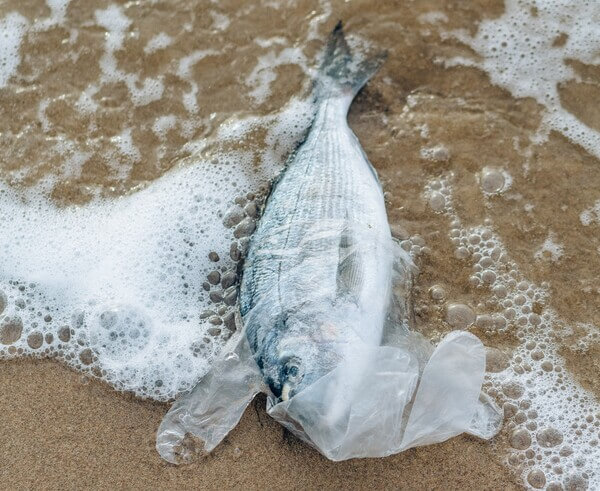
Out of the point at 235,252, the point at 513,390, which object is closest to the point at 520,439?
the point at 513,390

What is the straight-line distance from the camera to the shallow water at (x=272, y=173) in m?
3.50

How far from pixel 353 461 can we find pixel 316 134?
1908 millimetres

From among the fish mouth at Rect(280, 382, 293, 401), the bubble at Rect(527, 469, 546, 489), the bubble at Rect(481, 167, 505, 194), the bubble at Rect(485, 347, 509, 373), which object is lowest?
the bubble at Rect(527, 469, 546, 489)

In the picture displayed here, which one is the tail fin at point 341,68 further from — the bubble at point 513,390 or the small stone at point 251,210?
the bubble at point 513,390

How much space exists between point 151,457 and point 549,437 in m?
2.19

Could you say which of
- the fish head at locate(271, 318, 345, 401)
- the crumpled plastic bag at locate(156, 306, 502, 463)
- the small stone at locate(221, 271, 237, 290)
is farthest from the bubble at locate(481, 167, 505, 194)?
the small stone at locate(221, 271, 237, 290)

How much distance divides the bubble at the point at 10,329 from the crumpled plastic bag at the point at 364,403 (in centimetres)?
107

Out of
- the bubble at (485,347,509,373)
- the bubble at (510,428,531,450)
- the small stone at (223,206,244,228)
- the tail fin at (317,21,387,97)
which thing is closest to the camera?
the bubble at (510,428,531,450)

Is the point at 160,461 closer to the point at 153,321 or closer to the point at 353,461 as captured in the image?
the point at 153,321

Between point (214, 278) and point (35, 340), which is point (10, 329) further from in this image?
point (214, 278)

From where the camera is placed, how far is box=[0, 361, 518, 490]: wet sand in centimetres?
325

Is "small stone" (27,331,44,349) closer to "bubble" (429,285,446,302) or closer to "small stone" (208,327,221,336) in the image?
"small stone" (208,327,221,336)

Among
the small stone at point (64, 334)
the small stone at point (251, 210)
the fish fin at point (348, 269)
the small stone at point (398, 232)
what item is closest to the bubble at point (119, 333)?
the small stone at point (64, 334)

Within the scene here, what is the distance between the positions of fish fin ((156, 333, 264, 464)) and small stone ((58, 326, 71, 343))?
2.58 ft
